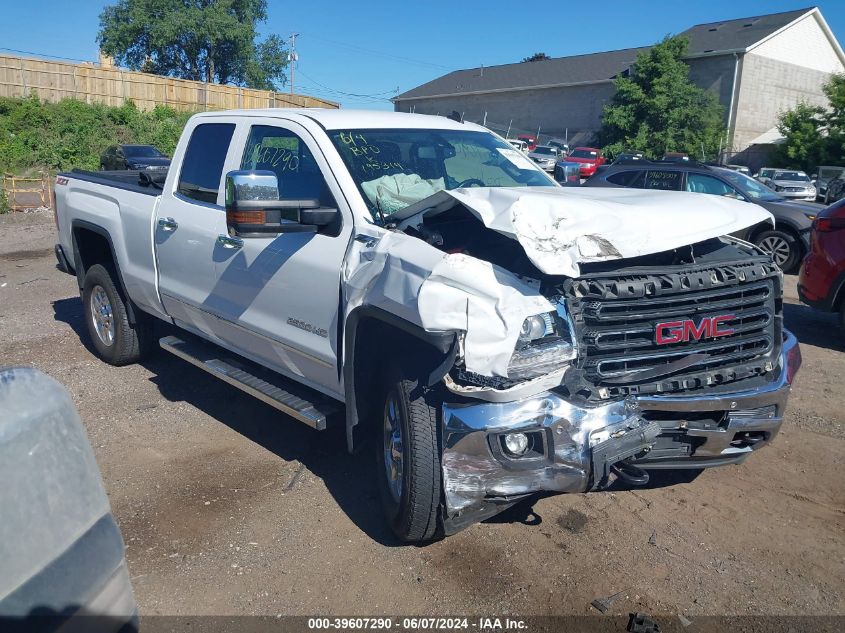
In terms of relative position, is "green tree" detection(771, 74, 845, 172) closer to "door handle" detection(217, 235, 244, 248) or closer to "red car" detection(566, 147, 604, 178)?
"red car" detection(566, 147, 604, 178)

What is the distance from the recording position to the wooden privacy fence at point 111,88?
35.3 meters

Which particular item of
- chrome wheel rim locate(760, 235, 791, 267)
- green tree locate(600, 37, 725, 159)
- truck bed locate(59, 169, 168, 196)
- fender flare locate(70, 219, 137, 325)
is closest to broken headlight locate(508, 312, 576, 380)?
truck bed locate(59, 169, 168, 196)

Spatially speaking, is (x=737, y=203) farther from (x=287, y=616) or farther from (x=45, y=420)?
(x=45, y=420)

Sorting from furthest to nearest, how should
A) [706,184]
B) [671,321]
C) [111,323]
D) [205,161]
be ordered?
[706,184] → [111,323] → [205,161] → [671,321]

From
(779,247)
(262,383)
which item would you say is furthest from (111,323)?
(779,247)

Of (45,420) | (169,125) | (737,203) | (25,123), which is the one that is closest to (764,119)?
(169,125)

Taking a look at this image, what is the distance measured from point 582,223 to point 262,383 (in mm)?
2292

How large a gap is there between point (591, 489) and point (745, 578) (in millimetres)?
917

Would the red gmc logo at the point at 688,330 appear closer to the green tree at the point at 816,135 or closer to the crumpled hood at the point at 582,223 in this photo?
the crumpled hood at the point at 582,223

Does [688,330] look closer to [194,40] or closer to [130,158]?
[130,158]

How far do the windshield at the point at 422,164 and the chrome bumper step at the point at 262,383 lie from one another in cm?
112

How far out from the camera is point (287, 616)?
325 centimetres

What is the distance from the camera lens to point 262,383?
4582 millimetres

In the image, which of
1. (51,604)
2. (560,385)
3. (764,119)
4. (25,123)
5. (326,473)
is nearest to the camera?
(51,604)
